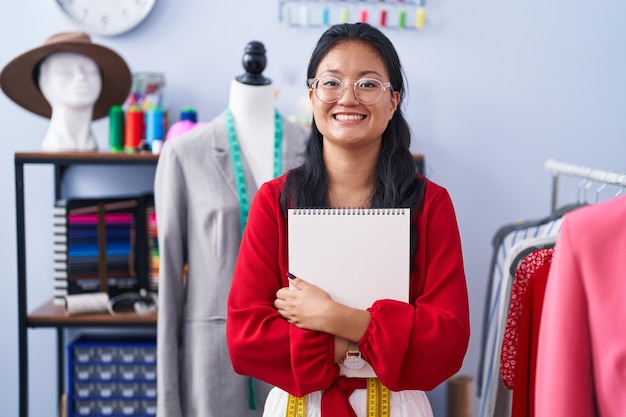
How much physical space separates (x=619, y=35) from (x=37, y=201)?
2.18m

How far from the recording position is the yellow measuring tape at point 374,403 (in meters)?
1.15

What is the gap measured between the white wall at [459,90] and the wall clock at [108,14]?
0.13 ft

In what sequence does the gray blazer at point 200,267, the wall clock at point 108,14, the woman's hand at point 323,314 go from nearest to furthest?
the woman's hand at point 323,314
the gray blazer at point 200,267
the wall clock at point 108,14

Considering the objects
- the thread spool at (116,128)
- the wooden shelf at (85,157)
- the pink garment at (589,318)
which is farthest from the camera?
the thread spool at (116,128)

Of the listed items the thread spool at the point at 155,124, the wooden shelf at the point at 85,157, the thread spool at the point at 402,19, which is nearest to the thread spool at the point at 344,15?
the thread spool at the point at 402,19

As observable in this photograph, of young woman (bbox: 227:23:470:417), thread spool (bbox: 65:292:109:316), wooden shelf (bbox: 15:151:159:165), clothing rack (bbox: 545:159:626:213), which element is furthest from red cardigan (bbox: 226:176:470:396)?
thread spool (bbox: 65:292:109:316)

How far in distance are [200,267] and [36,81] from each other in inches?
35.2

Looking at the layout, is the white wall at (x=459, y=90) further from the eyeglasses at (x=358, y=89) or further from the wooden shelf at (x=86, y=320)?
the eyeglasses at (x=358, y=89)

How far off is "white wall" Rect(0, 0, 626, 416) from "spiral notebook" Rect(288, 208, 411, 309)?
137cm

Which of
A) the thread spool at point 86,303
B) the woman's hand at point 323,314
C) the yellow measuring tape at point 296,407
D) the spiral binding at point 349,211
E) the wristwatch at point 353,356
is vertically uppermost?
the spiral binding at point 349,211

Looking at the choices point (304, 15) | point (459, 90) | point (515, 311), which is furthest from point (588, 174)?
point (304, 15)

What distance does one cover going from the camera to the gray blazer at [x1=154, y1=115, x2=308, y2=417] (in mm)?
1675

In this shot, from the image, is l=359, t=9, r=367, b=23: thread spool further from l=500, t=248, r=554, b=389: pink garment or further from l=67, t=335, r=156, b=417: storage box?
l=67, t=335, r=156, b=417: storage box

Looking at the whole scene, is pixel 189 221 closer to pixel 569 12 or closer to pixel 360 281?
pixel 360 281
